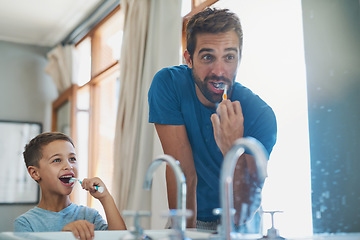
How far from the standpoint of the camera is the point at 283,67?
1.43 m

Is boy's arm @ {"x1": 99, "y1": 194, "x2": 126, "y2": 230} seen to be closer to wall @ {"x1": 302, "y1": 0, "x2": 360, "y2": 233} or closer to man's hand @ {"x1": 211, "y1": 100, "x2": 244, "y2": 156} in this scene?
man's hand @ {"x1": 211, "y1": 100, "x2": 244, "y2": 156}

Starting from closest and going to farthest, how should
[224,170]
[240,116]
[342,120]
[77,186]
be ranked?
[224,170]
[342,120]
[240,116]
[77,186]

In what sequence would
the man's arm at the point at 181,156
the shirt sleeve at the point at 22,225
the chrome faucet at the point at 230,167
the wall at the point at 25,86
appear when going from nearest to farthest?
the chrome faucet at the point at 230,167 → the shirt sleeve at the point at 22,225 → the man's arm at the point at 181,156 → the wall at the point at 25,86

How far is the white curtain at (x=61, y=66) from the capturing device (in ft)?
12.4

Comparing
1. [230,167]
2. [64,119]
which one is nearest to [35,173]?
[230,167]

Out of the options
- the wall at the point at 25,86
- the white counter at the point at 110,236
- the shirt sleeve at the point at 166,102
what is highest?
the wall at the point at 25,86

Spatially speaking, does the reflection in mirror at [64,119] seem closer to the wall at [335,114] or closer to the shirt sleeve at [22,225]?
the shirt sleeve at [22,225]

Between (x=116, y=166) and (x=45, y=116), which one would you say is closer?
(x=116, y=166)

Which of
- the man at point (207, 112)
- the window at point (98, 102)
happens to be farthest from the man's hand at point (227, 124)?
the window at point (98, 102)

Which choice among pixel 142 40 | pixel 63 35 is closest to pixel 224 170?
pixel 142 40

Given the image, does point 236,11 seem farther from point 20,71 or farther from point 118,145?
point 20,71

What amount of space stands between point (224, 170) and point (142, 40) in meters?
1.78

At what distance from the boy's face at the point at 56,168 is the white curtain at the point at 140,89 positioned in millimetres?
594

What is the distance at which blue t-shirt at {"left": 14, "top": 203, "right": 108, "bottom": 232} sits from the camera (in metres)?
1.30
